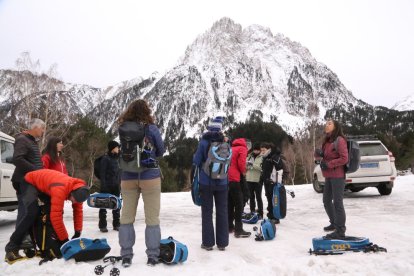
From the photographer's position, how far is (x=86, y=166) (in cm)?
3372

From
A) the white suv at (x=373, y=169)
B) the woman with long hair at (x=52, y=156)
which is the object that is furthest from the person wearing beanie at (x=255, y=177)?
the white suv at (x=373, y=169)

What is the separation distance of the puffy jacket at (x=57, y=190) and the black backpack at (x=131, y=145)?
2.10 ft

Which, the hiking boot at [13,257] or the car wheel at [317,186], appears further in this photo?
the car wheel at [317,186]

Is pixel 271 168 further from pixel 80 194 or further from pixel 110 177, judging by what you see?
pixel 80 194

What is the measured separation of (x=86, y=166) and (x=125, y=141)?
101 ft

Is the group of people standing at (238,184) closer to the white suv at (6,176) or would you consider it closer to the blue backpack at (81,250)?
the blue backpack at (81,250)

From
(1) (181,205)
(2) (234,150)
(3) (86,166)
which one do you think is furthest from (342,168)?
(3) (86,166)

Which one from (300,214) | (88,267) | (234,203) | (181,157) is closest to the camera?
(88,267)

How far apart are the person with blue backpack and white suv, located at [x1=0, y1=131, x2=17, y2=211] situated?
14.9ft

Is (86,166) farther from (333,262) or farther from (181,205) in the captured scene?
(333,262)

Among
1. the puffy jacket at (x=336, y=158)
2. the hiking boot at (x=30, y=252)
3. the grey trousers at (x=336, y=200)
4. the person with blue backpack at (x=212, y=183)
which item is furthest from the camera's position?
the puffy jacket at (x=336, y=158)

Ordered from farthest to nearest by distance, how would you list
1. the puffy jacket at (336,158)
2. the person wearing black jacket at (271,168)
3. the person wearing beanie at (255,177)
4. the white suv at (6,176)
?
1. the person wearing beanie at (255,177)
2. the white suv at (6,176)
3. the person wearing black jacket at (271,168)
4. the puffy jacket at (336,158)

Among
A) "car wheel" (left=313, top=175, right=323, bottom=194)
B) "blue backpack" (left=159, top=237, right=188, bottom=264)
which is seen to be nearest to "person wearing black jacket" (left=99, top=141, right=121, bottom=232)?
"blue backpack" (left=159, top=237, right=188, bottom=264)

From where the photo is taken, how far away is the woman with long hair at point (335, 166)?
5.70 m
